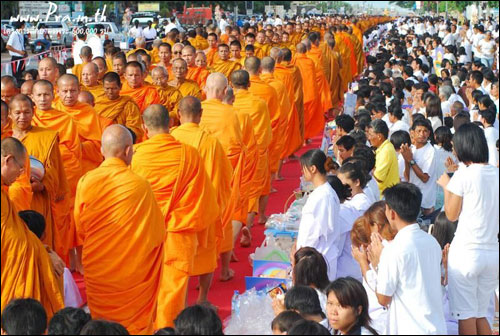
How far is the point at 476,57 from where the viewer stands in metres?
21.3

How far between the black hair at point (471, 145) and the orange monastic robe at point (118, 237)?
1867 millimetres

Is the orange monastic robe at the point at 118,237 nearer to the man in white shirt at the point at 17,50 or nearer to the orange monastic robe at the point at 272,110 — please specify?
the orange monastic robe at the point at 272,110

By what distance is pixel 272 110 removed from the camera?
366 inches

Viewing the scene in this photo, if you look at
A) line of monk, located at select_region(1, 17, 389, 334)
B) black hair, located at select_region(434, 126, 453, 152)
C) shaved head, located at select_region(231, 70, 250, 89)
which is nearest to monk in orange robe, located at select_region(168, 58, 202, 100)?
line of monk, located at select_region(1, 17, 389, 334)

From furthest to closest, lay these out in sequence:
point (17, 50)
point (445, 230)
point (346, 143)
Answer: point (17, 50) < point (346, 143) < point (445, 230)

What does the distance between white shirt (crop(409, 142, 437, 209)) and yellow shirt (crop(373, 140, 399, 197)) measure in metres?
0.38

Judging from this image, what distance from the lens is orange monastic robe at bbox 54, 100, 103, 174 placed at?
6.96 meters

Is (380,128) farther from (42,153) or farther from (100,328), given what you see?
(100,328)

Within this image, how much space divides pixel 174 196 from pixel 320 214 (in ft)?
3.21

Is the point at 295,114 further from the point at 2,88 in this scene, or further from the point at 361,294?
the point at 361,294

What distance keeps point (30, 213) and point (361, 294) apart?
6.87 feet

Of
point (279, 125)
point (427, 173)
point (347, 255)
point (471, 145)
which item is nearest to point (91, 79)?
point (279, 125)

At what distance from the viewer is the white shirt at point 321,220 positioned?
5.27m

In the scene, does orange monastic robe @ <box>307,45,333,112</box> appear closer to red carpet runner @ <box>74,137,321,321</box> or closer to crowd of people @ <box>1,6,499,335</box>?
red carpet runner @ <box>74,137,321,321</box>
